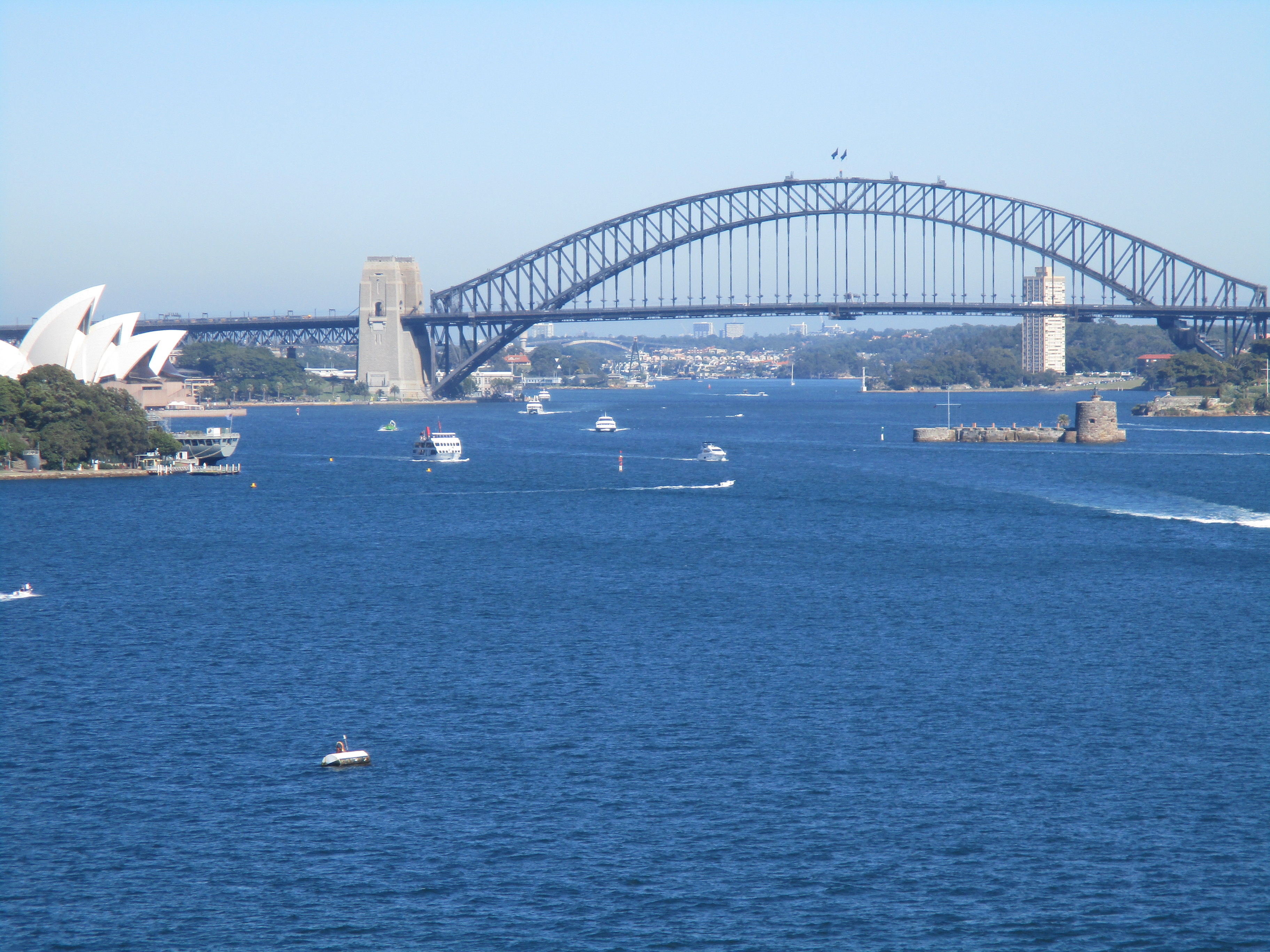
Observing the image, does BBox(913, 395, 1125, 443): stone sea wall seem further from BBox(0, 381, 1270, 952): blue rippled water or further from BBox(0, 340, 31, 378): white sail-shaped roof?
BBox(0, 340, 31, 378): white sail-shaped roof

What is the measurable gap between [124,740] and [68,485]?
1908 inches

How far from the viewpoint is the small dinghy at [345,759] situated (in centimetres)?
2322

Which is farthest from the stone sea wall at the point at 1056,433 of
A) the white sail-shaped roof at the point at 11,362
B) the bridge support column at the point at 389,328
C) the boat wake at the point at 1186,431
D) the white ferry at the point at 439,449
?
the bridge support column at the point at 389,328

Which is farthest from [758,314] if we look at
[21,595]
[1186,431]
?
[21,595]

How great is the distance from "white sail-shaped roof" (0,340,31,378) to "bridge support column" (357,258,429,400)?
76.3 m

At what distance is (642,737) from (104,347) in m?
92.4

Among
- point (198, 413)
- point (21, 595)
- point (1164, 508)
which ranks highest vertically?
point (198, 413)

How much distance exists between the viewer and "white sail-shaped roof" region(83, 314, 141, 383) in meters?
104

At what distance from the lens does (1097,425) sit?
92062 millimetres

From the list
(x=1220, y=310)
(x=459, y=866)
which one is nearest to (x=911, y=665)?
(x=459, y=866)

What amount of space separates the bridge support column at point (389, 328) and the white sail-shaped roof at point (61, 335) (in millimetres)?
66107

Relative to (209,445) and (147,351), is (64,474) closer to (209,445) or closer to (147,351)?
(209,445)

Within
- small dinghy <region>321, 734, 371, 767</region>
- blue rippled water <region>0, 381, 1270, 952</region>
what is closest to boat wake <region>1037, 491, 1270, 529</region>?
blue rippled water <region>0, 381, 1270, 952</region>

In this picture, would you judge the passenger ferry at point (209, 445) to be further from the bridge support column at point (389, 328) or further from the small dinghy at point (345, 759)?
the bridge support column at point (389, 328)
